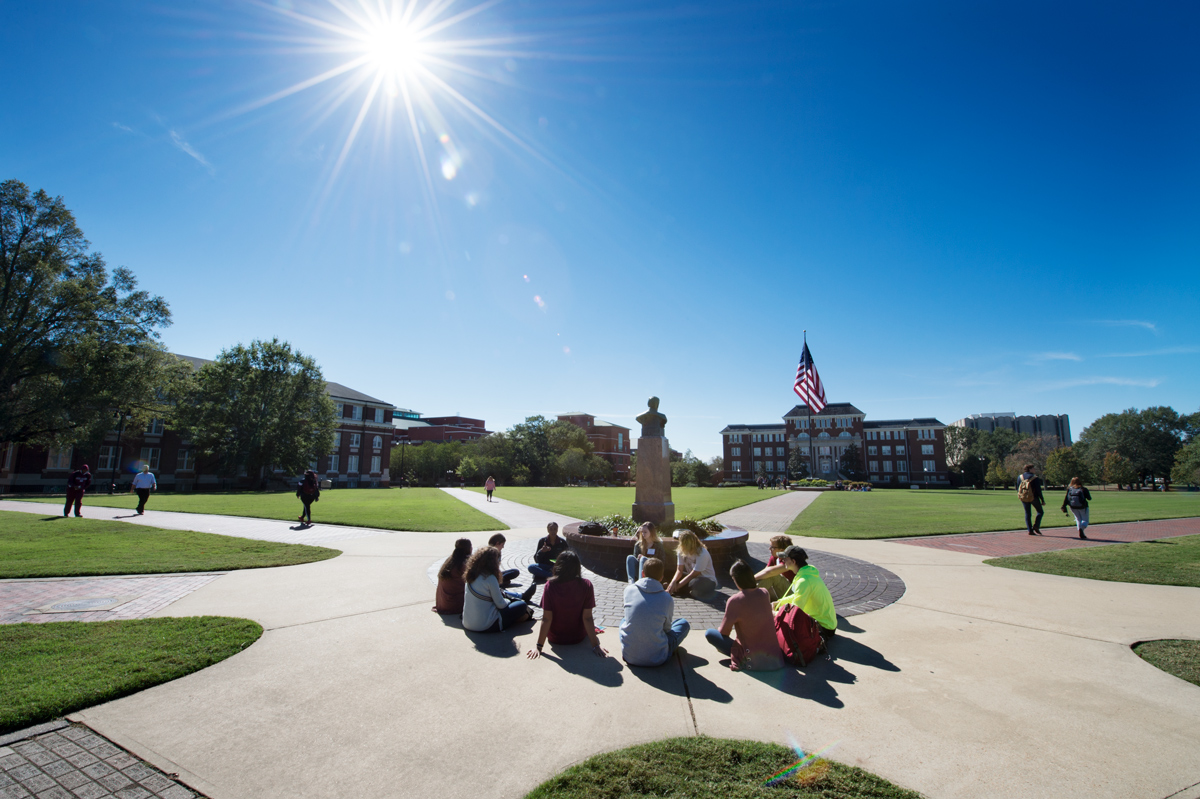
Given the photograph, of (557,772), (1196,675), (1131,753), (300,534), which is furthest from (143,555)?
(1196,675)

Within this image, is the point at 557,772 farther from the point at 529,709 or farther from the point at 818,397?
the point at 818,397

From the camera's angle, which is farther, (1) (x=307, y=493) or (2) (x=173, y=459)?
(2) (x=173, y=459)

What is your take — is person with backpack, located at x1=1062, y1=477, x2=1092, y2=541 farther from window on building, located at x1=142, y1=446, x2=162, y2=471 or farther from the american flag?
window on building, located at x1=142, y1=446, x2=162, y2=471

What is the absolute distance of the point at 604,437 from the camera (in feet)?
346

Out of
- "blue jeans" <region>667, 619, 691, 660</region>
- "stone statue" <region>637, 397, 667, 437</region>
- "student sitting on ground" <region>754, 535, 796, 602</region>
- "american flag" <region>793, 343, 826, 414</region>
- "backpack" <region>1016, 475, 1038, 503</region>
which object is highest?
"american flag" <region>793, 343, 826, 414</region>

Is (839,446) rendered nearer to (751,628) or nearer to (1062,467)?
(1062,467)

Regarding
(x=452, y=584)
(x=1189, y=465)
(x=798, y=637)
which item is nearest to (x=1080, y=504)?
(x=798, y=637)

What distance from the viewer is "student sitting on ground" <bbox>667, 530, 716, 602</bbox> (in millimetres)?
7039

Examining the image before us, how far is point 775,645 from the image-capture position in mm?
4805

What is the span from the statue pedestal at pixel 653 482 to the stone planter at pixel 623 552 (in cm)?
162

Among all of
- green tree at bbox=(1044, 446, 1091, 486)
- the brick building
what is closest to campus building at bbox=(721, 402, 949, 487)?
the brick building

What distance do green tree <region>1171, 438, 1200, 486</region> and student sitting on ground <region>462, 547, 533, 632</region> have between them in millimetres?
85369

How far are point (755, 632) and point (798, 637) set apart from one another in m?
0.47

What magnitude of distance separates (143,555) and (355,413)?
2446 inches
